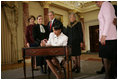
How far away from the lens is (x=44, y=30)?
3.54 meters

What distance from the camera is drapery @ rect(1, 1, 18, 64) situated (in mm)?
5648

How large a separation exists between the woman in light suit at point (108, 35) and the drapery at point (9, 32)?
4723mm

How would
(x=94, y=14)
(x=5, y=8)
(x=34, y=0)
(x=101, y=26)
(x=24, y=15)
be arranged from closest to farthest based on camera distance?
(x=101, y=26) < (x=5, y=8) < (x=24, y=15) < (x=34, y=0) < (x=94, y=14)

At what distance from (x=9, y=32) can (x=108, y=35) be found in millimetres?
4924

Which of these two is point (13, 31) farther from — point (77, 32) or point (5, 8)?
point (77, 32)

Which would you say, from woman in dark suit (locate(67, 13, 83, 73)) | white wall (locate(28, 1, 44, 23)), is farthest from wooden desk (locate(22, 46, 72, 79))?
white wall (locate(28, 1, 44, 23))

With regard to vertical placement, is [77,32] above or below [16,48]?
above

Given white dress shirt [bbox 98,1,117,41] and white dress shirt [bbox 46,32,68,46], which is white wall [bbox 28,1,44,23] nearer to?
white dress shirt [bbox 46,32,68,46]

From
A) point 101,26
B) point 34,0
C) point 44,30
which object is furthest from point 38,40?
point 34,0

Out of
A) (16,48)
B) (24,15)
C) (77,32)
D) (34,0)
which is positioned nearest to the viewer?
(77,32)

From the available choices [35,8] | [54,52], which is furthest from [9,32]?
[54,52]

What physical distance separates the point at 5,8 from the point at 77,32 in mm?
3925

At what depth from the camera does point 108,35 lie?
7.10ft

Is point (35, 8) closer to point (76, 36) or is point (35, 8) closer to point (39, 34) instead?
point (39, 34)
